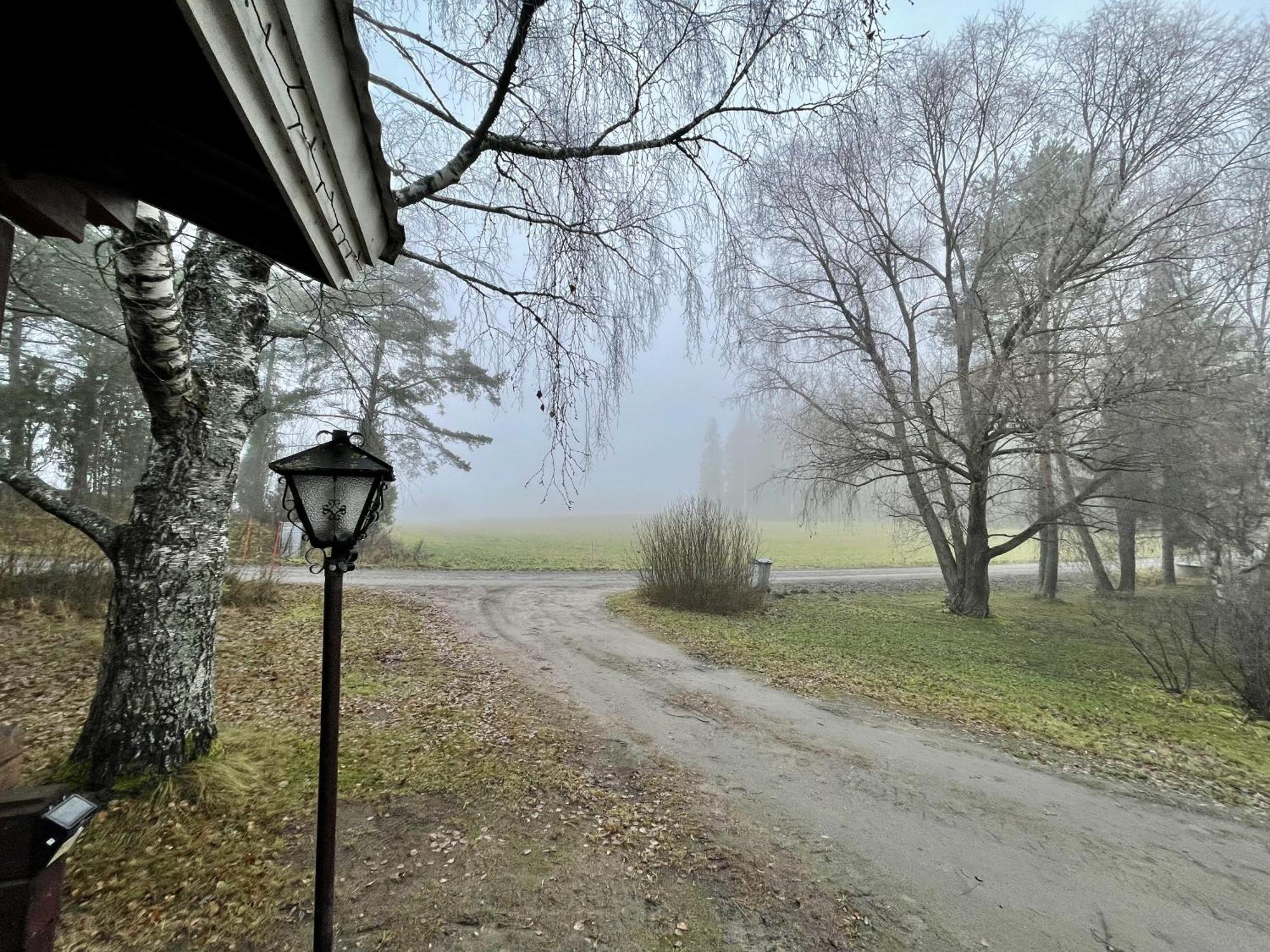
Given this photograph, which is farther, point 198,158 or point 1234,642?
point 1234,642

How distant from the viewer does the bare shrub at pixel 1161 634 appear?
6871 mm

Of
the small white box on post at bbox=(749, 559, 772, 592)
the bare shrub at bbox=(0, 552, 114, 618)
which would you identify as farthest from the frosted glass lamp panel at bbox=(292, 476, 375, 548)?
the small white box on post at bbox=(749, 559, 772, 592)

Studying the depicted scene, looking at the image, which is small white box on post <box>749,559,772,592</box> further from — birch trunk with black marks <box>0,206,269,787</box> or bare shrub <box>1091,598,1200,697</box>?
birch trunk with black marks <box>0,206,269,787</box>

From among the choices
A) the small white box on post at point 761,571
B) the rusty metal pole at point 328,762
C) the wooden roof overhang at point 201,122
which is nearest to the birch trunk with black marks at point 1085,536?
the small white box on post at point 761,571

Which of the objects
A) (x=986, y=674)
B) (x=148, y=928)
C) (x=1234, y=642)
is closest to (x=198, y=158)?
(x=148, y=928)

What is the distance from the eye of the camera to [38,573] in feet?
21.2

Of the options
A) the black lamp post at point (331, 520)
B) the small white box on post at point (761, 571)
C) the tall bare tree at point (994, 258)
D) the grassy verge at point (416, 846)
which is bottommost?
the grassy verge at point (416, 846)

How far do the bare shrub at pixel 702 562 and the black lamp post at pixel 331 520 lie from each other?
29.9 feet

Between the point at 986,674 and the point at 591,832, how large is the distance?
6673 mm

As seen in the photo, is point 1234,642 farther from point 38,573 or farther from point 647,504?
point 647,504

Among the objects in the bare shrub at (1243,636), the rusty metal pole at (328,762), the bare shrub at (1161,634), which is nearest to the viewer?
the rusty metal pole at (328,762)

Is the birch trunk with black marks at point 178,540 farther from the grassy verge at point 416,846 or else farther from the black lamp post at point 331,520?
the black lamp post at point 331,520

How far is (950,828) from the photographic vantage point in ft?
11.2

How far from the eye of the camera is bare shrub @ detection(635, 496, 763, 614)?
10805mm
